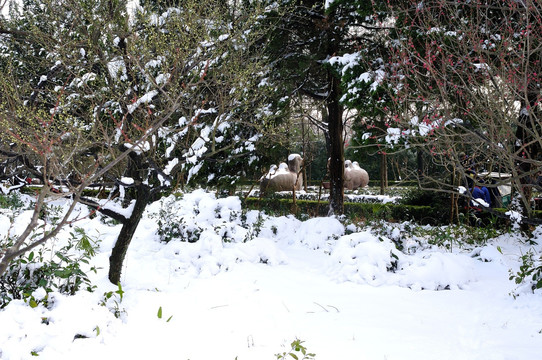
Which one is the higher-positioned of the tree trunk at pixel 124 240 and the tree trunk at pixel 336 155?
the tree trunk at pixel 336 155

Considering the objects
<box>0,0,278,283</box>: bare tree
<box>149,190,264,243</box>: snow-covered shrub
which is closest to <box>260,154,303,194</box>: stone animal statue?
<box>149,190,264,243</box>: snow-covered shrub

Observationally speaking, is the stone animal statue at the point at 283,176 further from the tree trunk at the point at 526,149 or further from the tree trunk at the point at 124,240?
the tree trunk at the point at 124,240

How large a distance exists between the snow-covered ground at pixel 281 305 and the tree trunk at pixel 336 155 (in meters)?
2.67

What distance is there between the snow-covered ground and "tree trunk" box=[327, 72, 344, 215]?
2670mm

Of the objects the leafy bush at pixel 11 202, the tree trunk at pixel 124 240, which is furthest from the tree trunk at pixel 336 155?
the leafy bush at pixel 11 202

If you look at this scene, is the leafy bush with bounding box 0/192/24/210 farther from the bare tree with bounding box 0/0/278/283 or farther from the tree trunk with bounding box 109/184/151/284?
the tree trunk with bounding box 109/184/151/284

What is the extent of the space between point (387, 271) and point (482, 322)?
5.87ft

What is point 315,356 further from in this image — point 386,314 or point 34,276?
point 34,276

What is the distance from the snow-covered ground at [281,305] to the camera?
3.34 metres

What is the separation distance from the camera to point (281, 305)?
4.63m

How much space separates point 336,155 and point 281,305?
6.18 m

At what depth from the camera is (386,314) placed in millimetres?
4438

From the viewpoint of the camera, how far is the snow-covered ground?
131 inches

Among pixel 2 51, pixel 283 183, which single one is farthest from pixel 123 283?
pixel 2 51
